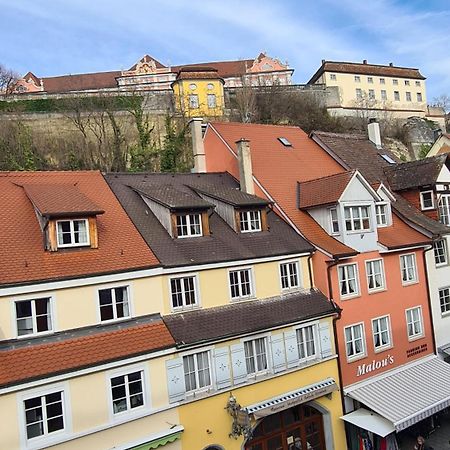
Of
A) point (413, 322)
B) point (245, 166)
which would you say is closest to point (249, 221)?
point (245, 166)

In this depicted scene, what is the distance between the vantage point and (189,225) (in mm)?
18406

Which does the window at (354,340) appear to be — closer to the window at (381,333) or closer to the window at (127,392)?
the window at (381,333)

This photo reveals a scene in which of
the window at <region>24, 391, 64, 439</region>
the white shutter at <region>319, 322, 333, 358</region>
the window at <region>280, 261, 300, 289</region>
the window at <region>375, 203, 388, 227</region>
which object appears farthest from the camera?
the window at <region>375, 203, 388, 227</region>

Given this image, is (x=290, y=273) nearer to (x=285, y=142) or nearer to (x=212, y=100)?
(x=285, y=142)

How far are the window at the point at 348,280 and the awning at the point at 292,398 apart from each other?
3744 millimetres

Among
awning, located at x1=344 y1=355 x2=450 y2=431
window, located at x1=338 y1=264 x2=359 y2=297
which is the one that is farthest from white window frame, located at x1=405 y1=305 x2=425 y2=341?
window, located at x1=338 y1=264 x2=359 y2=297

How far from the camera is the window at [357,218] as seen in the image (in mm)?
21375

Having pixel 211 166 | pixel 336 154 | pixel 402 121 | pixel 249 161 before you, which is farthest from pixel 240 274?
pixel 402 121

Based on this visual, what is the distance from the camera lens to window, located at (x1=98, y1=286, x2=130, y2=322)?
1488 cm

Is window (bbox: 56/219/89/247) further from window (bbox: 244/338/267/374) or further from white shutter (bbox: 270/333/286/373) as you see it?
white shutter (bbox: 270/333/286/373)

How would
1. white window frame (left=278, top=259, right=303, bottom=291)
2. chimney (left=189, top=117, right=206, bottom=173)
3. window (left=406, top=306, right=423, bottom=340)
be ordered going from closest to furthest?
white window frame (left=278, top=259, right=303, bottom=291) < window (left=406, top=306, right=423, bottom=340) < chimney (left=189, top=117, right=206, bottom=173)

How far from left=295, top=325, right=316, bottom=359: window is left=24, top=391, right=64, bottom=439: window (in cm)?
903

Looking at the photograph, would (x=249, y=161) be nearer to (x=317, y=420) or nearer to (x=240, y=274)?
(x=240, y=274)

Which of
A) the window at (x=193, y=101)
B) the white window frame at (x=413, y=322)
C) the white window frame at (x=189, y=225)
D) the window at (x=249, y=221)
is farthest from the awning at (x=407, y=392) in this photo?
the window at (x=193, y=101)
